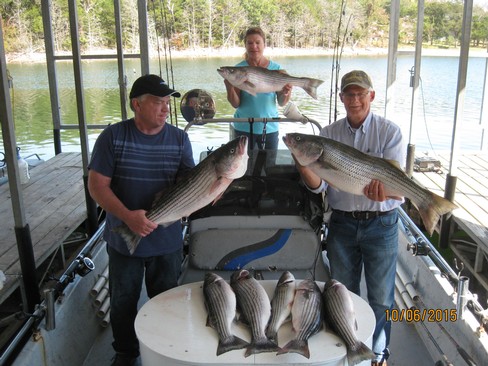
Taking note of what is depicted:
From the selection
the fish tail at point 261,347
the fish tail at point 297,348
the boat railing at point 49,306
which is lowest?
the boat railing at point 49,306

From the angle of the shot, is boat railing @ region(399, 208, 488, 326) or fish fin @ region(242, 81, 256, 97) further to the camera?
fish fin @ region(242, 81, 256, 97)

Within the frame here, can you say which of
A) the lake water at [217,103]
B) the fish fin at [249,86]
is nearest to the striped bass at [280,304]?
the fish fin at [249,86]

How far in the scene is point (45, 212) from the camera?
5180 mm

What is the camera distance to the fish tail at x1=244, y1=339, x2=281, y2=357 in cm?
214

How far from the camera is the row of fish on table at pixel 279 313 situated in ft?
7.11

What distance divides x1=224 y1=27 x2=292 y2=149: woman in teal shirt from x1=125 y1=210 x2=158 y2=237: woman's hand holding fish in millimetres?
1747

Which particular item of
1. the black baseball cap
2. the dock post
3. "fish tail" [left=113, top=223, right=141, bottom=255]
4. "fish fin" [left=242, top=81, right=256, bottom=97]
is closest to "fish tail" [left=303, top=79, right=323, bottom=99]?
"fish fin" [left=242, top=81, right=256, bottom=97]

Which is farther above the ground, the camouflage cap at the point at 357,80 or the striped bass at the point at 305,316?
the camouflage cap at the point at 357,80

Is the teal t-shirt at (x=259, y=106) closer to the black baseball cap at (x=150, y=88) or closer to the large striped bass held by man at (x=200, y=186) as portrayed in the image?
the black baseball cap at (x=150, y=88)

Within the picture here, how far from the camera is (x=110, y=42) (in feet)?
75.3

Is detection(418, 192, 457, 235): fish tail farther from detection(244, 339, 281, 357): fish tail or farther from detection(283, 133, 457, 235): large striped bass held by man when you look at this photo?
detection(244, 339, 281, 357): fish tail

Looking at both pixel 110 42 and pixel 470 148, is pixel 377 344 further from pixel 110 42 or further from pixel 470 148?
pixel 110 42

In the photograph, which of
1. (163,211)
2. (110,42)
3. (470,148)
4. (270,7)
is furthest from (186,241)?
(110,42)

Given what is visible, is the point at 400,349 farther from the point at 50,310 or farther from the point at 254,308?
the point at 50,310
